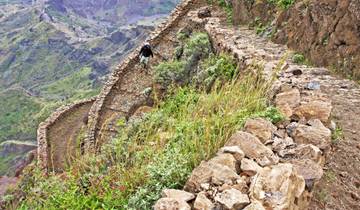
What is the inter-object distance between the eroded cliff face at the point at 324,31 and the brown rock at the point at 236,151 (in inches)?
166

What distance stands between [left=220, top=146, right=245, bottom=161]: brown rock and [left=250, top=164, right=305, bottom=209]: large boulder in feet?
0.85

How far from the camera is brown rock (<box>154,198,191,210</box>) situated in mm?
3907

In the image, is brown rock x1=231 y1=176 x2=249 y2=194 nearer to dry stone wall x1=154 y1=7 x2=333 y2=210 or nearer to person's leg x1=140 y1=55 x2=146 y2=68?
dry stone wall x1=154 y1=7 x2=333 y2=210

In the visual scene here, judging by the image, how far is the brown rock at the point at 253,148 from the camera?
463 cm

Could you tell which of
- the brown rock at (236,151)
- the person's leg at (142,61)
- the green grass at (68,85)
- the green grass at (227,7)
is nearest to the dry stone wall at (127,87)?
the person's leg at (142,61)

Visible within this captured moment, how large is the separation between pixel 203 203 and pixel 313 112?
233 centimetres

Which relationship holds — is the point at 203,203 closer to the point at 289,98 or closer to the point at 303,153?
the point at 303,153

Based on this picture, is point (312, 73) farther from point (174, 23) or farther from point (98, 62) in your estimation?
point (98, 62)

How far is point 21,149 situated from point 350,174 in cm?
7806

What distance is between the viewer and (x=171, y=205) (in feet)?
→ 12.9

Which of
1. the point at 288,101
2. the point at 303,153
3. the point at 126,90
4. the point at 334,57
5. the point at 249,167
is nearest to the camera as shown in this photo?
the point at 249,167

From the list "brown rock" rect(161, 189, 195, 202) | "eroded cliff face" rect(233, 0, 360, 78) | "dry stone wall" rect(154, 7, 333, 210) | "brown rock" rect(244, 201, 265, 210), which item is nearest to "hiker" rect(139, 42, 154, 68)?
"eroded cliff face" rect(233, 0, 360, 78)

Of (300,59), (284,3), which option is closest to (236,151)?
(300,59)

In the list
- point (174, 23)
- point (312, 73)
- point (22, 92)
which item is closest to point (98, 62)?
point (22, 92)
